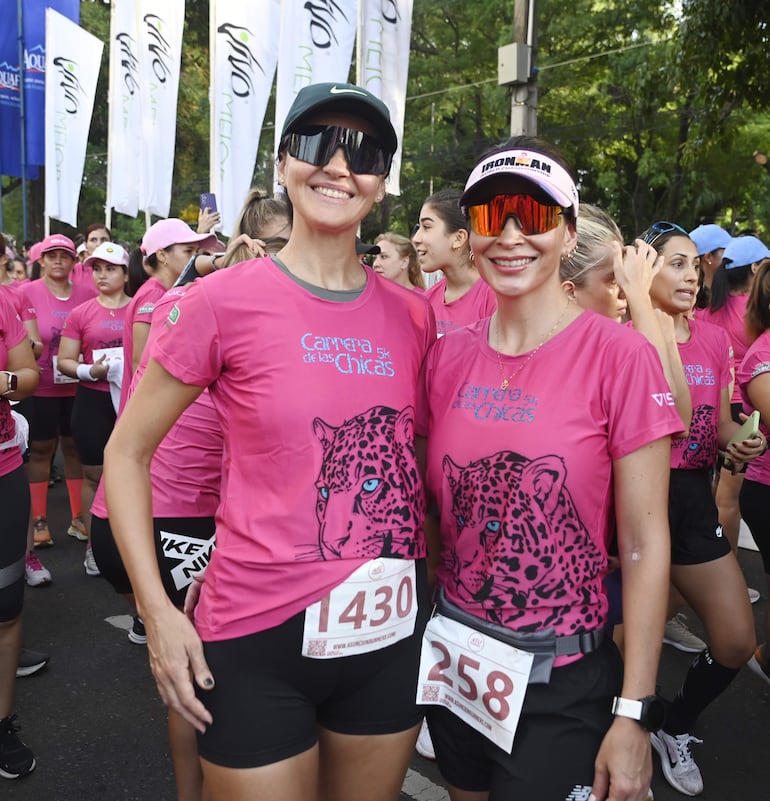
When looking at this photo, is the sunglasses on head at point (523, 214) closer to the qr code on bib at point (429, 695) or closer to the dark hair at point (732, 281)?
the qr code on bib at point (429, 695)

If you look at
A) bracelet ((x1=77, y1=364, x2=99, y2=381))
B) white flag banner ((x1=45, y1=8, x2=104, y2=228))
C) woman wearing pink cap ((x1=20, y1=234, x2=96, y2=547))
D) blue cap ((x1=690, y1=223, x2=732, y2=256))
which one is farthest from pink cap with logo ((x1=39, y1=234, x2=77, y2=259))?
white flag banner ((x1=45, y1=8, x2=104, y2=228))

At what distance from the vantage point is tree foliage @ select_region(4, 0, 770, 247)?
15.7 meters

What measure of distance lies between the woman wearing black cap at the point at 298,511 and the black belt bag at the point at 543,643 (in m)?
0.20

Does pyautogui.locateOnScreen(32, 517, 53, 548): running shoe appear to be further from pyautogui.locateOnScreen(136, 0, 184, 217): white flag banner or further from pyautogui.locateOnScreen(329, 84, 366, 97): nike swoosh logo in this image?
pyautogui.locateOnScreen(136, 0, 184, 217): white flag banner

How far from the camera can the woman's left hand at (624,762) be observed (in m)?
1.62

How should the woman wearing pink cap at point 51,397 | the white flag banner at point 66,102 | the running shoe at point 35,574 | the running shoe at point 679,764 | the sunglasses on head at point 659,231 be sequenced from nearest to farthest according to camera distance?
the running shoe at point 679,764 < the sunglasses on head at point 659,231 < the running shoe at point 35,574 < the woman wearing pink cap at point 51,397 < the white flag banner at point 66,102

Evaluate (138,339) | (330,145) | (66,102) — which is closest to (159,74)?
(66,102)

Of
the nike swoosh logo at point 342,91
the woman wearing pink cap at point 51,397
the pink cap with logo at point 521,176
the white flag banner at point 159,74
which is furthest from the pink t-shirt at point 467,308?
the white flag banner at point 159,74

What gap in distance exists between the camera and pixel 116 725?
371 cm

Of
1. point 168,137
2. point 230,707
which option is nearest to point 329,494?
point 230,707

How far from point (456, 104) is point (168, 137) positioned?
453 inches

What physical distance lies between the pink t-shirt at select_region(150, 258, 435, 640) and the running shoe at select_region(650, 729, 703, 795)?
2.08m

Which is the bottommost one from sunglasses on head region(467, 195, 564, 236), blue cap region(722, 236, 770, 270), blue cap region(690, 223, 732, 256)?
sunglasses on head region(467, 195, 564, 236)

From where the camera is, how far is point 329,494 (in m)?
1.69
